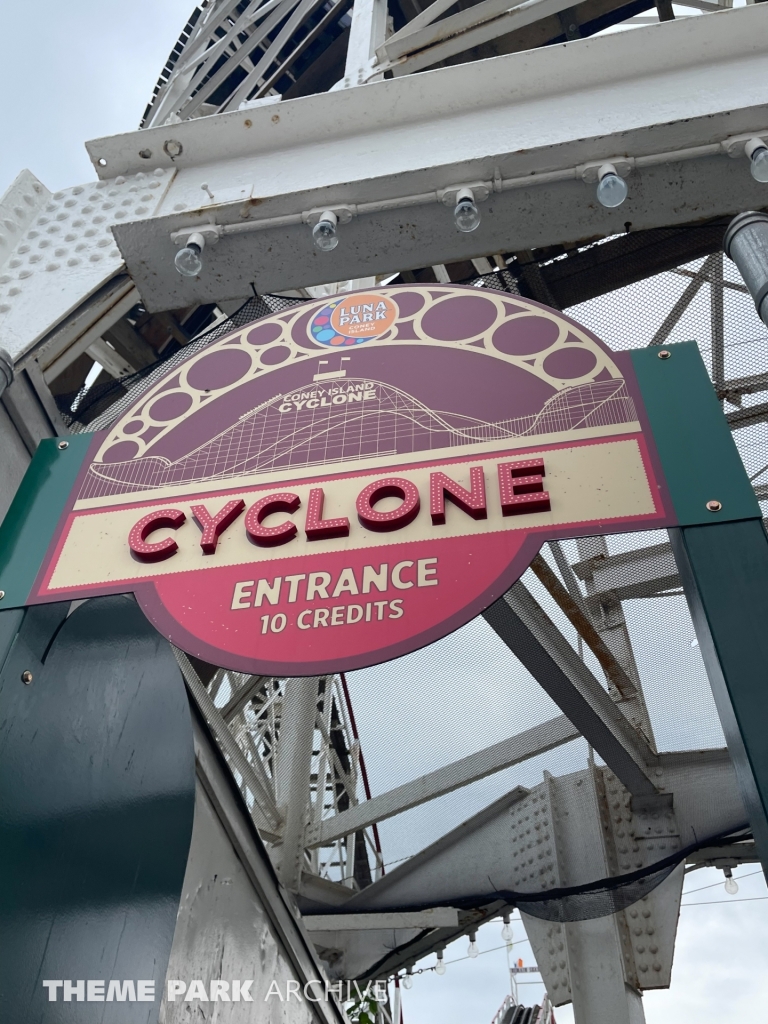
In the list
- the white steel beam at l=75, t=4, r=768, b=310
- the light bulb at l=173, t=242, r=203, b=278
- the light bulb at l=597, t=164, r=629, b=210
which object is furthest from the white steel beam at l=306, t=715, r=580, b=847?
the light bulb at l=173, t=242, r=203, b=278

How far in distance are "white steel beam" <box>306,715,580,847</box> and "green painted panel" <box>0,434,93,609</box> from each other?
404cm

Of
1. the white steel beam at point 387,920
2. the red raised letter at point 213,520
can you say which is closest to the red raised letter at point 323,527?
the red raised letter at point 213,520

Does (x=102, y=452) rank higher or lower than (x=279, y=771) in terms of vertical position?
lower

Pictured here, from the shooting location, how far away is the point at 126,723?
396 cm

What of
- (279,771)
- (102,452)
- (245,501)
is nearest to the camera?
(245,501)

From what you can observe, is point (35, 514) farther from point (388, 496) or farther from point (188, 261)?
point (188, 261)

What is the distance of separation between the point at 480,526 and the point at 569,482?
14.1 inches

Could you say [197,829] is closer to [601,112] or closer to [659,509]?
[659,509]

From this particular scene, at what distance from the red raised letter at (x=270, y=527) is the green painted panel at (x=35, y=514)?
86 centimetres

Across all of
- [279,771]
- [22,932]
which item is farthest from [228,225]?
[279,771]

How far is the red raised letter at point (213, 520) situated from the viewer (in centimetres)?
304

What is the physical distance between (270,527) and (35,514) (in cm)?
107

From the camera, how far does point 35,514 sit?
3441 millimetres

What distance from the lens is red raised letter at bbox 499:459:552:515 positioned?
9.33 ft
